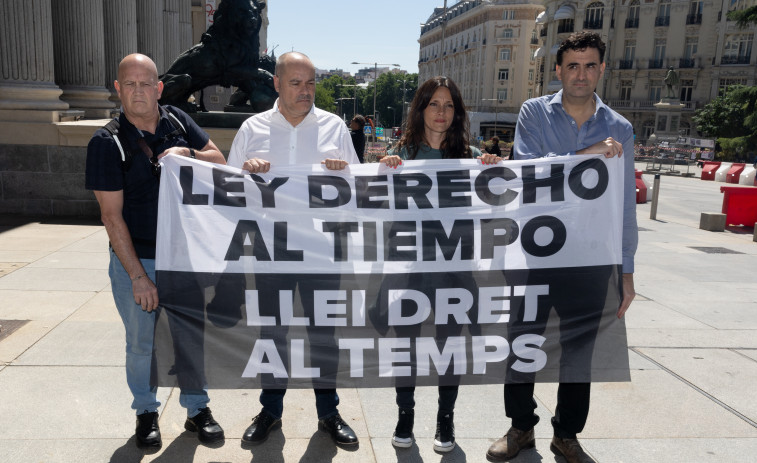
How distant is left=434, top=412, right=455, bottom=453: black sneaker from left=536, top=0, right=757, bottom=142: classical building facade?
64.2m

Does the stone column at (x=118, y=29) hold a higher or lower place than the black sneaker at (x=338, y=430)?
higher

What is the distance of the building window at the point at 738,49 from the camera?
202ft

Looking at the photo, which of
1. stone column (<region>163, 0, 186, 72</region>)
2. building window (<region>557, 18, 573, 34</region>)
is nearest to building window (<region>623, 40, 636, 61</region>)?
building window (<region>557, 18, 573, 34</region>)

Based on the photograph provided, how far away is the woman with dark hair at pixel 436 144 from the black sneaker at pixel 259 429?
0.74 meters

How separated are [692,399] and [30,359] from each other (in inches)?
187

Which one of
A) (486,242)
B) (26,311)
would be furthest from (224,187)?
(26,311)

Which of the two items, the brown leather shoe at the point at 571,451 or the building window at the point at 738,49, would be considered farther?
the building window at the point at 738,49

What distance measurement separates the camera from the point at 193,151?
3697mm

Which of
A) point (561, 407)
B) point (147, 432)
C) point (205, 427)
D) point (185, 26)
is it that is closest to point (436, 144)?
point (561, 407)

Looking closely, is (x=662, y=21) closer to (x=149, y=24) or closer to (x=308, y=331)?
(x=149, y=24)

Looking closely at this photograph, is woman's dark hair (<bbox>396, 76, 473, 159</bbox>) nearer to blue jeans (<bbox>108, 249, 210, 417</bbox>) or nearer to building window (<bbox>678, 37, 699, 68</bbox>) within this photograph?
blue jeans (<bbox>108, 249, 210, 417</bbox>)

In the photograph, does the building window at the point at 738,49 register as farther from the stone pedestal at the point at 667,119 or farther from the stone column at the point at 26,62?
the stone column at the point at 26,62

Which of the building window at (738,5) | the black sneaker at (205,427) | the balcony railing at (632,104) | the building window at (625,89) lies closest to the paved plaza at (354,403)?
the black sneaker at (205,427)

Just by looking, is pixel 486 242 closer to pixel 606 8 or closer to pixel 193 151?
pixel 193 151
